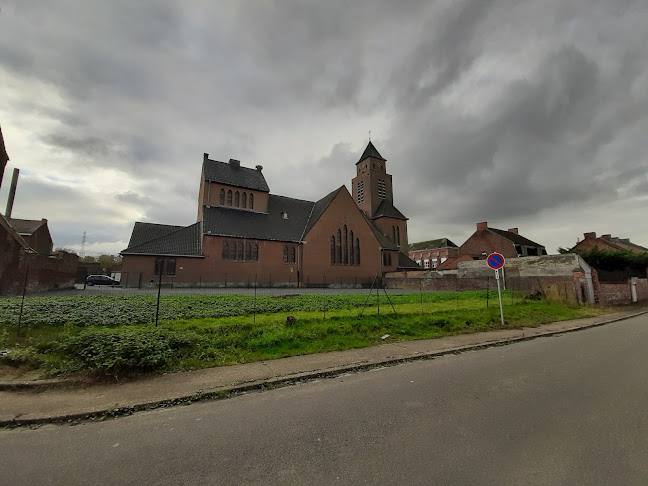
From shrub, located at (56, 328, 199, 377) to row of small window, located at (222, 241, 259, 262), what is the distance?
26.9m

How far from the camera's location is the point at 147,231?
113 feet

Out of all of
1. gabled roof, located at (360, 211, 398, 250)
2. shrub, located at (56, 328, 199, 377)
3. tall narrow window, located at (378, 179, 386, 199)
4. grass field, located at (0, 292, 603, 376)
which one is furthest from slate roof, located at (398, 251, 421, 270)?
shrub, located at (56, 328, 199, 377)

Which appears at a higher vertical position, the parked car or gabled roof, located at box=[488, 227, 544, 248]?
gabled roof, located at box=[488, 227, 544, 248]

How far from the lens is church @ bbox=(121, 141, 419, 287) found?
30.9 meters

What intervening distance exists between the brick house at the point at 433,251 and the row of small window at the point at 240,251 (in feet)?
168

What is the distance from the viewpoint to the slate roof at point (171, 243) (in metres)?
29.5

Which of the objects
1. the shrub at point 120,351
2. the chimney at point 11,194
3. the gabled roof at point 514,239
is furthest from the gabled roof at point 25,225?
the gabled roof at point 514,239

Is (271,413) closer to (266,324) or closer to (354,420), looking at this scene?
(354,420)

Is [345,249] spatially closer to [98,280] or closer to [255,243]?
[255,243]

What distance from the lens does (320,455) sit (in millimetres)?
3330

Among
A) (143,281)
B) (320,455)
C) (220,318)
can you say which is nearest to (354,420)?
(320,455)

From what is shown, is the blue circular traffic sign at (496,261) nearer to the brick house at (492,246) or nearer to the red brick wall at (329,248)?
the red brick wall at (329,248)

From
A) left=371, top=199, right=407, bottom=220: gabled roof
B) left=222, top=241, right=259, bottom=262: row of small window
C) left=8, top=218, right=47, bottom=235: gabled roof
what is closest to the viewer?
left=222, top=241, right=259, bottom=262: row of small window

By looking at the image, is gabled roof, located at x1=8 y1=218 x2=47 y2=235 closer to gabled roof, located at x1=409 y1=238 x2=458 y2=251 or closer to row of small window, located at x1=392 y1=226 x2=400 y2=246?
row of small window, located at x1=392 y1=226 x2=400 y2=246
